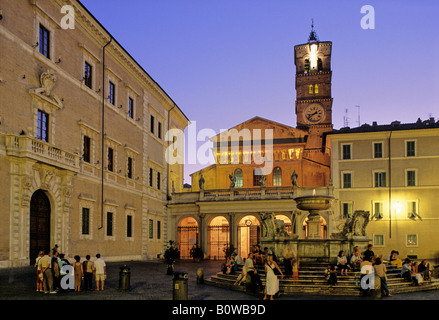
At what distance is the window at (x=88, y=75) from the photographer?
3036cm

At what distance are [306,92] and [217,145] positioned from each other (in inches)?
932

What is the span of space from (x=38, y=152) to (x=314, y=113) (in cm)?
5607

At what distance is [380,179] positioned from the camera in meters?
44.5

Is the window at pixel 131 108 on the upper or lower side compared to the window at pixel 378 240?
upper

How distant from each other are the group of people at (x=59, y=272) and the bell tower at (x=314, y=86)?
59.3 metres

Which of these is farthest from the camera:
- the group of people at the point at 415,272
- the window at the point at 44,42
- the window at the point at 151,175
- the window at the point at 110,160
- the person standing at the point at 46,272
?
the window at the point at 151,175

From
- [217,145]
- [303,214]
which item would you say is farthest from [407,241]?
[217,145]

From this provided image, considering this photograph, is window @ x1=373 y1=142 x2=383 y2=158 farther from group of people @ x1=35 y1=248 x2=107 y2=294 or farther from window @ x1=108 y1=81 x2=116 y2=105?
group of people @ x1=35 y1=248 x2=107 y2=294

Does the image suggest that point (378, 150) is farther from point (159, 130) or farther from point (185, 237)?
point (185, 237)

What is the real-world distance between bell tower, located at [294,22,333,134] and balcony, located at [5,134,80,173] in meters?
52.2

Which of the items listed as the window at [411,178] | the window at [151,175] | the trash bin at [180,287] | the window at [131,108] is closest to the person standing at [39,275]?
the trash bin at [180,287]

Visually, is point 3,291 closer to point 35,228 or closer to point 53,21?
point 35,228

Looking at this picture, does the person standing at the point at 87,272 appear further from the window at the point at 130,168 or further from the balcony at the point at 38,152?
the window at the point at 130,168

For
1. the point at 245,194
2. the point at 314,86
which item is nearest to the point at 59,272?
the point at 245,194
